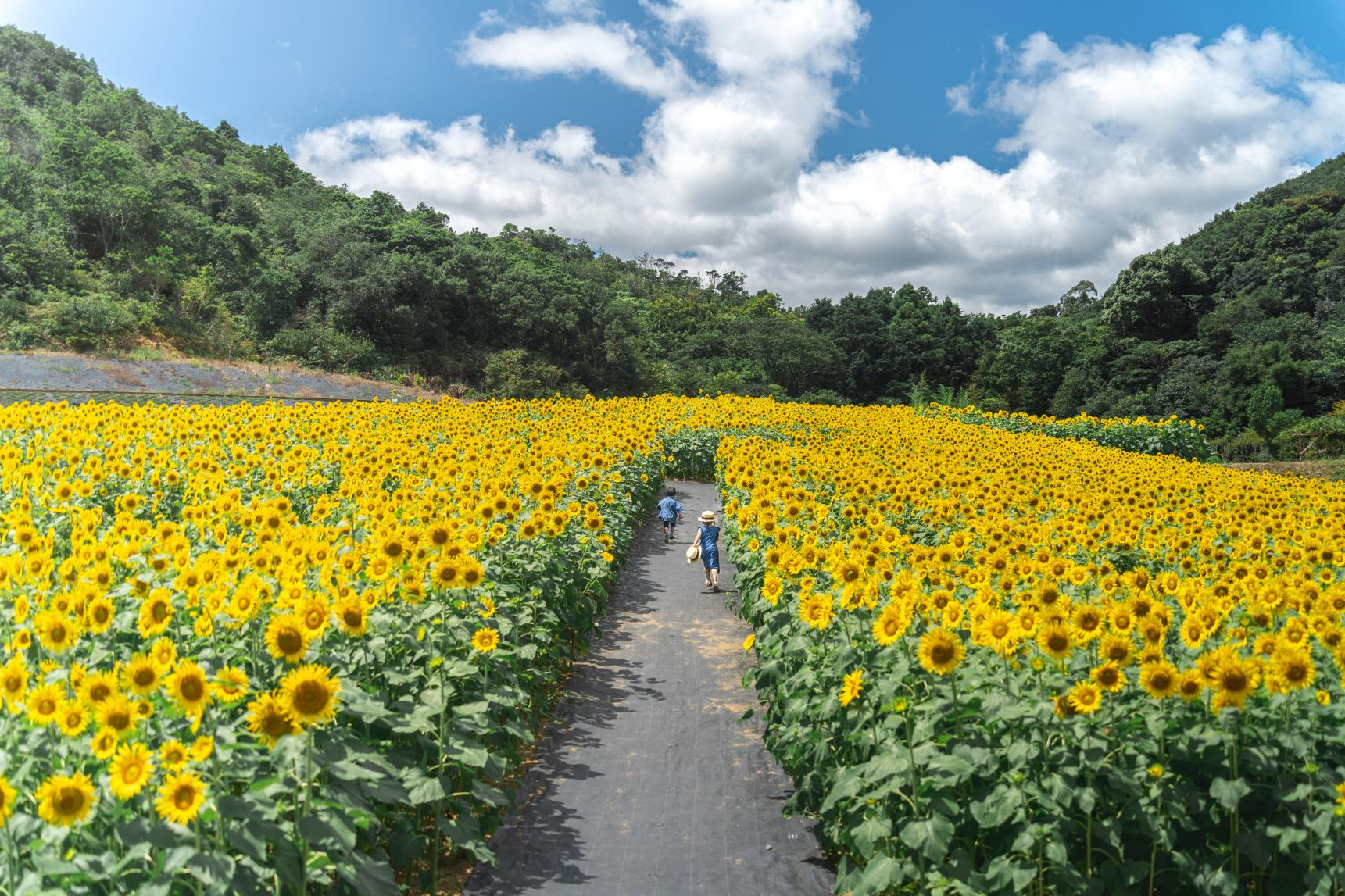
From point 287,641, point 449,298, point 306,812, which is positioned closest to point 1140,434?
point 287,641

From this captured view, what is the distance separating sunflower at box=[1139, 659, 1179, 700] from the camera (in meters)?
3.61

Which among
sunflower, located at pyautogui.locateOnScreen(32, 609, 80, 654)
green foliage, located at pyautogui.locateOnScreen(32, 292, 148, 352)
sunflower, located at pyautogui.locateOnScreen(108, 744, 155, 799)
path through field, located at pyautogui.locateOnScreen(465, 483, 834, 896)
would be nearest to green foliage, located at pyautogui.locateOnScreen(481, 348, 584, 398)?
green foliage, located at pyautogui.locateOnScreen(32, 292, 148, 352)

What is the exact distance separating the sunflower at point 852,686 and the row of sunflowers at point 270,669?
1762 millimetres

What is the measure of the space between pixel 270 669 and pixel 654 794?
2.78 meters

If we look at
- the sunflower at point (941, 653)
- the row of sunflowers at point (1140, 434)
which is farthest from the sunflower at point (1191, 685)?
the row of sunflowers at point (1140, 434)

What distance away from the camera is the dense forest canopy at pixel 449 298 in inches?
1603

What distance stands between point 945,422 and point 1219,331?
1139 inches

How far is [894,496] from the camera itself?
9.62 metres

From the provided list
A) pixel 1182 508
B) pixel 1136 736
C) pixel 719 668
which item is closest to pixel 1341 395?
pixel 1182 508

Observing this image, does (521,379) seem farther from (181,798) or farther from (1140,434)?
(181,798)

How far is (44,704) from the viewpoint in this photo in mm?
3020

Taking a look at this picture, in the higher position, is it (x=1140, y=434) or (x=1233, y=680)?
(x=1140, y=434)

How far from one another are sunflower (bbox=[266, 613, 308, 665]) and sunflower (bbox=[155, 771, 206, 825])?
29.7 inches

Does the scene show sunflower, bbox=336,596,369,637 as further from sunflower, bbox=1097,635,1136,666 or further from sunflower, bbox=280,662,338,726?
sunflower, bbox=1097,635,1136,666
